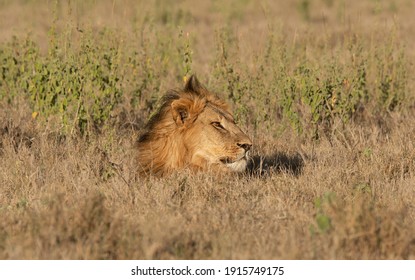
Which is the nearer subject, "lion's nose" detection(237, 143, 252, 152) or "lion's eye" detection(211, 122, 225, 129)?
"lion's nose" detection(237, 143, 252, 152)

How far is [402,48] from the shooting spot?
1038cm

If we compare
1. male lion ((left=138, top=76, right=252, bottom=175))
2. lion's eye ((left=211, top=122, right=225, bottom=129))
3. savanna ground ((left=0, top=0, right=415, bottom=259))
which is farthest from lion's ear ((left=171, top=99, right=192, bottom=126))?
savanna ground ((left=0, top=0, right=415, bottom=259))

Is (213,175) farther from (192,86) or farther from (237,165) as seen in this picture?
(192,86)

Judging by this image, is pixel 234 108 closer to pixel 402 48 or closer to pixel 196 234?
pixel 402 48

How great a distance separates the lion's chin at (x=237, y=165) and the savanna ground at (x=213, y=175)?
134 mm

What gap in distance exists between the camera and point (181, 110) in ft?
22.1

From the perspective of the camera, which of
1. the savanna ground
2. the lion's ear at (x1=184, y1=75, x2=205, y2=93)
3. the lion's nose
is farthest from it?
the lion's ear at (x1=184, y1=75, x2=205, y2=93)

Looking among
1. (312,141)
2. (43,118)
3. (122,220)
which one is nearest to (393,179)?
(312,141)

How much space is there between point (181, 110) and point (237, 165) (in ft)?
2.12

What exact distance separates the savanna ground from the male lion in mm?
162

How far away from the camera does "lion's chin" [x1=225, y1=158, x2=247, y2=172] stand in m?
6.64

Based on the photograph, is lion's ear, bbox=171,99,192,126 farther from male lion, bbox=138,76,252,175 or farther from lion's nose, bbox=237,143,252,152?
lion's nose, bbox=237,143,252,152

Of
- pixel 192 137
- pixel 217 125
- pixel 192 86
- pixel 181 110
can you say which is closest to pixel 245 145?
pixel 217 125

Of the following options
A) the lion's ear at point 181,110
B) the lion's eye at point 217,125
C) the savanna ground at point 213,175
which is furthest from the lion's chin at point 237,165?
the lion's ear at point 181,110
